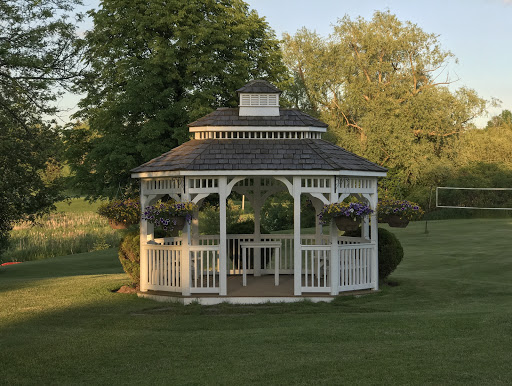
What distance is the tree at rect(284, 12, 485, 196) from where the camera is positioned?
42.8 metres

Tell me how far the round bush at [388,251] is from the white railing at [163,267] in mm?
4628

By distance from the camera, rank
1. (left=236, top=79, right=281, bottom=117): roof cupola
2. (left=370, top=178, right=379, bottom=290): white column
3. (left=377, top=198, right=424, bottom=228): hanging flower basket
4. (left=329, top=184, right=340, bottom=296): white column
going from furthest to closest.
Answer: (left=236, top=79, right=281, bottom=117): roof cupola < (left=370, top=178, right=379, bottom=290): white column < (left=377, top=198, right=424, bottom=228): hanging flower basket < (left=329, top=184, right=340, bottom=296): white column

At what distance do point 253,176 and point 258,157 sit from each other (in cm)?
81

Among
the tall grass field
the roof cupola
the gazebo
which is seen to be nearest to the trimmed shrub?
the gazebo

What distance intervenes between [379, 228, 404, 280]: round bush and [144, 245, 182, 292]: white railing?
15.2 feet

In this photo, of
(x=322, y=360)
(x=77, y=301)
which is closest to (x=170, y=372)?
(x=322, y=360)

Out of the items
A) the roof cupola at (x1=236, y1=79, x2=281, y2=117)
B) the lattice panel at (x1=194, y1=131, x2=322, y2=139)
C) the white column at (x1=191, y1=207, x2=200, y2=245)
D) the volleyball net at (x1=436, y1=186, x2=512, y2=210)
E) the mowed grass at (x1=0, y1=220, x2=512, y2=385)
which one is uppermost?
the roof cupola at (x1=236, y1=79, x2=281, y2=117)

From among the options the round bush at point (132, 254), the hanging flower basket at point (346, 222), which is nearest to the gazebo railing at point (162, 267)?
the round bush at point (132, 254)

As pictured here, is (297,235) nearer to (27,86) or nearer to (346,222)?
(346,222)

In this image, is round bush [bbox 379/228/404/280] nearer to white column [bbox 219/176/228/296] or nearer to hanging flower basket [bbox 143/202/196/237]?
white column [bbox 219/176/228/296]

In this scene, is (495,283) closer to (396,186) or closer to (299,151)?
(299,151)

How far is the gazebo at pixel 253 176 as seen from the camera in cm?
1338

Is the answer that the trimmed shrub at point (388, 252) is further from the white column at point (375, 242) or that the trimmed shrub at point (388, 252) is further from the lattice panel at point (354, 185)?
the lattice panel at point (354, 185)

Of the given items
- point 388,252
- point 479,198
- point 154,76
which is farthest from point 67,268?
point 479,198
